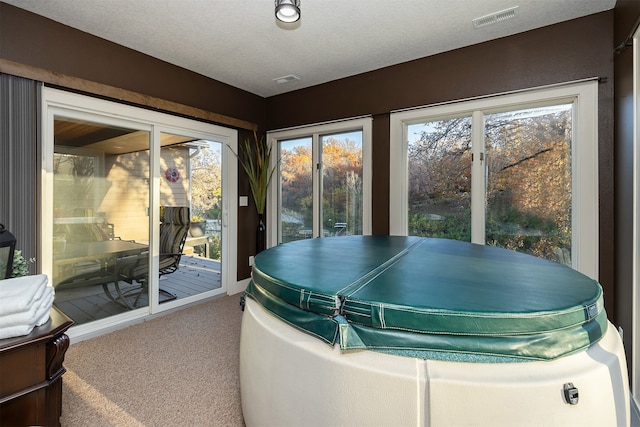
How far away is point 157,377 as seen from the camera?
2002mm

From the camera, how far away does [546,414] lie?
0.75m

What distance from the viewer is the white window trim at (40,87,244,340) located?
2.37 metres

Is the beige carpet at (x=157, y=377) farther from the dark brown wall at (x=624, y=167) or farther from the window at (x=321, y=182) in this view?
the dark brown wall at (x=624, y=167)

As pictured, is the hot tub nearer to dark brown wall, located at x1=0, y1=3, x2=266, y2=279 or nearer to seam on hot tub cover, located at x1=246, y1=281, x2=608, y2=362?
seam on hot tub cover, located at x1=246, y1=281, x2=608, y2=362

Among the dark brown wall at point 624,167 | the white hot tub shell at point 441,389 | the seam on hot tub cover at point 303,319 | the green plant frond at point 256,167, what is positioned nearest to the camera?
the white hot tub shell at point 441,389

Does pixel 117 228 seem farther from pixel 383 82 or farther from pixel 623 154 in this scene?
pixel 623 154

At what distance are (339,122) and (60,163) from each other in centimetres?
270

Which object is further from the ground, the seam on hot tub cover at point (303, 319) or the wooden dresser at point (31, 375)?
the seam on hot tub cover at point (303, 319)

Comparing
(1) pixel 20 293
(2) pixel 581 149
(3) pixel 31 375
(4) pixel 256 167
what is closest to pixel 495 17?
(2) pixel 581 149

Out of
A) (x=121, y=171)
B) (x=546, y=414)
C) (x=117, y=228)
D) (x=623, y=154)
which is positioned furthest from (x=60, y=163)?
(x=623, y=154)

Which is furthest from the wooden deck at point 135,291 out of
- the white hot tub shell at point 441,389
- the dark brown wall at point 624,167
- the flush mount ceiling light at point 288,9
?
the dark brown wall at point 624,167

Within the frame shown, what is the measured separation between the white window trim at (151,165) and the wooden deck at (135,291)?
7 centimetres

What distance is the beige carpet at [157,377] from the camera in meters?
1.64

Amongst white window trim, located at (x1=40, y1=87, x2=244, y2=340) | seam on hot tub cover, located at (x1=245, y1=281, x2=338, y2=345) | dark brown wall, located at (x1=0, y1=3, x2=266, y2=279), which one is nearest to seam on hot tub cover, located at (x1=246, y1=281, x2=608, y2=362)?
seam on hot tub cover, located at (x1=245, y1=281, x2=338, y2=345)
